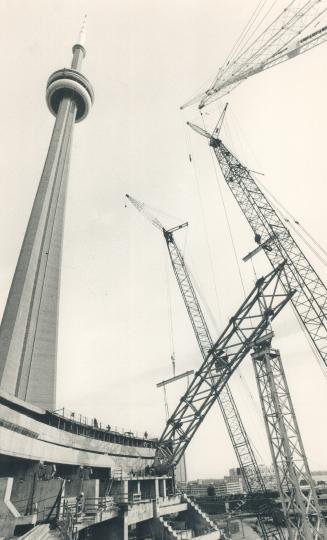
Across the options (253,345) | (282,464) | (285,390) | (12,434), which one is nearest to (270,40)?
(253,345)

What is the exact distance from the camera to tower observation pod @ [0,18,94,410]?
54.0 m

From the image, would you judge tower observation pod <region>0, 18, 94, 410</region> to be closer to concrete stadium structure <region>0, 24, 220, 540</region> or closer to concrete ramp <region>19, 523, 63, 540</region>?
concrete stadium structure <region>0, 24, 220, 540</region>

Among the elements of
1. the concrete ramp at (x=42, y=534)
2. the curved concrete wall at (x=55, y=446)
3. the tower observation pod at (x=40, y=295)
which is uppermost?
the tower observation pod at (x=40, y=295)

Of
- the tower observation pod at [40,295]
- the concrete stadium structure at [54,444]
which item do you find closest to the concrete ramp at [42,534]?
the concrete stadium structure at [54,444]

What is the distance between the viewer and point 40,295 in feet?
208

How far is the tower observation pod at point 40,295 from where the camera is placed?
53969 mm

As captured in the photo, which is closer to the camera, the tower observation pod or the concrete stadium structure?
the concrete stadium structure

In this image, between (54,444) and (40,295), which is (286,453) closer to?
(54,444)

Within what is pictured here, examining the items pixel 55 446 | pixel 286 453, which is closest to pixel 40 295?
pixel 55 446

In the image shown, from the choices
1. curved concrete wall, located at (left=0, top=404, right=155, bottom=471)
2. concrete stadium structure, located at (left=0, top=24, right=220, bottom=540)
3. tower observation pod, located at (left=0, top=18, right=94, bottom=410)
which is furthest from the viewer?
tower observation pod, located at (left=0, top=18, right=94, bottom=410)

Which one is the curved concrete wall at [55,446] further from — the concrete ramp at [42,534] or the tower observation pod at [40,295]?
the tower observation pod at [40,295]

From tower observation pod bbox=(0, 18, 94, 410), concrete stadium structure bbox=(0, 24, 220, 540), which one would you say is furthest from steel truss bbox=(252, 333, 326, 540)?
tower observation pod bbox=(0, 18, 94, 410)

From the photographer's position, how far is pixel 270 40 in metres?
40.1

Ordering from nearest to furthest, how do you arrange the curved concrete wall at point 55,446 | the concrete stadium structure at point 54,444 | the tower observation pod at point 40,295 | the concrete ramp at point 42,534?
the concrete ramp at point 42,534 < the concrete stadium structure at point 54,444 < the curved concrete wall at point 55,446 < the tower observation pod at point 40,295
